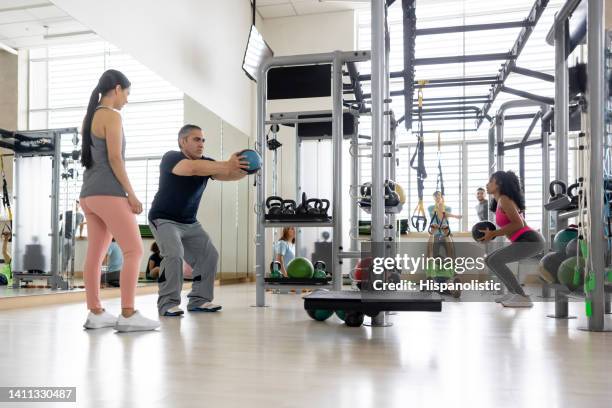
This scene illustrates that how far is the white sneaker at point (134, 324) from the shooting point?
9.30 ft

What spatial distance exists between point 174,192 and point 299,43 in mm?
6334

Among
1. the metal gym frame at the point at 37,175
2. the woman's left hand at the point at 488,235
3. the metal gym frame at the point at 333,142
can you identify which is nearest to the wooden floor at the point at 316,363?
the metal gym frame at the point at 333,142

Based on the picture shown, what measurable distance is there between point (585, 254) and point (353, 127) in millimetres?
3087

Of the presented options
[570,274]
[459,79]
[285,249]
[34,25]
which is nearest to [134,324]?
[570,274]

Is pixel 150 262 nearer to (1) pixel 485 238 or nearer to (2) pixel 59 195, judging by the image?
(2) pixel 59 195

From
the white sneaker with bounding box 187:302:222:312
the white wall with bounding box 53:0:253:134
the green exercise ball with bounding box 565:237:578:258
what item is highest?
the white wall with bounding box 53:0:253:134

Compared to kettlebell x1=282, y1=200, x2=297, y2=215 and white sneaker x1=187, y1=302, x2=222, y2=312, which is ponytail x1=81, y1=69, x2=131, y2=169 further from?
kettlebell x1=282, y1=200, x2=297, y2=215

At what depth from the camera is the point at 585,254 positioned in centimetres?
302

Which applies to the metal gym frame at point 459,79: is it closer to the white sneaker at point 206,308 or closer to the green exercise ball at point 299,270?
the green exercise ball at point 299,270

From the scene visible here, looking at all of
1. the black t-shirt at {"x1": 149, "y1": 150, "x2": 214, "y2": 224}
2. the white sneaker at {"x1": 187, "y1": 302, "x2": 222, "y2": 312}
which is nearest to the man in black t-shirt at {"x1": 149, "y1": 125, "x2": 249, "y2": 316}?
the black t-shirt at {"x1": 149, "y1": 150, "x2": 214, "y2": 224}

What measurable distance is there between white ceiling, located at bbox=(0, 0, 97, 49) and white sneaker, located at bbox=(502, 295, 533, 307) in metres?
4.08

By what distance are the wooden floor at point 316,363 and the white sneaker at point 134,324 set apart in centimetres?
6

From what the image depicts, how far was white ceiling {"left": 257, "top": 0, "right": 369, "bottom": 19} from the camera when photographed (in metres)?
8.95

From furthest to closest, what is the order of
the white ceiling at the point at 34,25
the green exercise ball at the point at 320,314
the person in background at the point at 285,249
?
1. the person in background at the point at 285,249
2. the white ceiling at the point at 34,25
3. the green exercise ball at the point at 320,314
